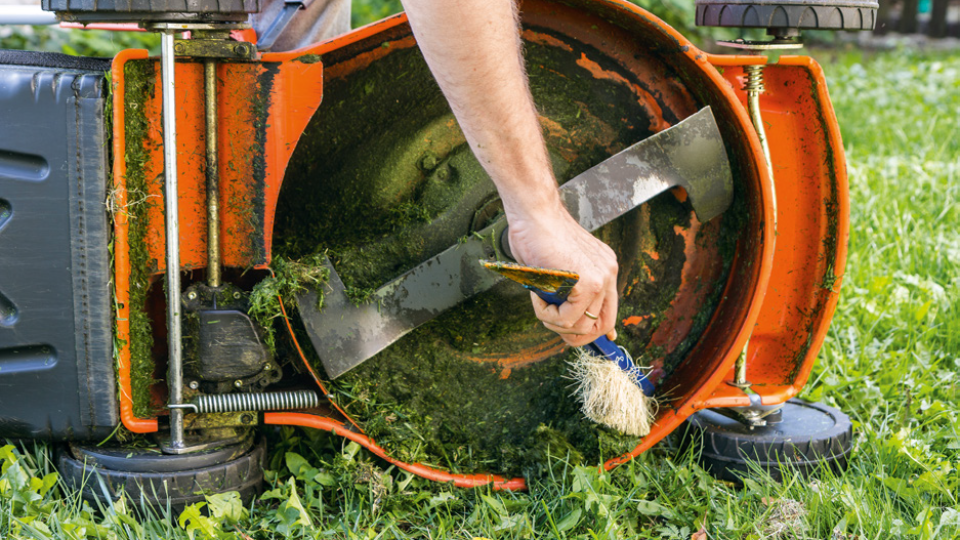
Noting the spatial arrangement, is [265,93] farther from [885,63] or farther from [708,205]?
[885,63]

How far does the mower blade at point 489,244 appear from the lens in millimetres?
1727

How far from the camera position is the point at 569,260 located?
1.51 metres

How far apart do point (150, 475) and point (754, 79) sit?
4.70 feet

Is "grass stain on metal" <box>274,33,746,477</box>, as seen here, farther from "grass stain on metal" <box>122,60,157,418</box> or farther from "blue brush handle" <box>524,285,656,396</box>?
"grass stain on metal" <box>122,60,157,418</box>

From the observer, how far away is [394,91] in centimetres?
182

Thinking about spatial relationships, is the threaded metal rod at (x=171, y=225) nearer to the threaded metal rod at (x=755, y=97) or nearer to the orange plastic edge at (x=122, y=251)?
the orange plastic edge at (x=122, y=251)

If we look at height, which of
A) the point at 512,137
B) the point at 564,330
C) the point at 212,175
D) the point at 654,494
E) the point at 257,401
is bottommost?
the point at 654,494

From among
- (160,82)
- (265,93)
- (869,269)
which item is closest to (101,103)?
(160,82)

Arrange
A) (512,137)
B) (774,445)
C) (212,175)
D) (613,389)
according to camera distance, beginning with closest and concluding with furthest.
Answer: (512,137) < (212,175) < (613,389) < (774,445)

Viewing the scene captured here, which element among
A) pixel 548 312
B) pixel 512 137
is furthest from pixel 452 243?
pixel 512 137

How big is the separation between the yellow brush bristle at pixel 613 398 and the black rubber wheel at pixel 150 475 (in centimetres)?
74

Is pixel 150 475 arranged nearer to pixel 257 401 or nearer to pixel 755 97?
pixel 257 401

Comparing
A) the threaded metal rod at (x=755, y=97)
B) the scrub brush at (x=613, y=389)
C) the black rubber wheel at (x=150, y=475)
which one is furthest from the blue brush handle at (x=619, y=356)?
the black rubber wheel at (x=150, y=475)

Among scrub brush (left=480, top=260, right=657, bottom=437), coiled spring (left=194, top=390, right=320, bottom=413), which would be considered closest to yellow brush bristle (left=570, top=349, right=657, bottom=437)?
scrub brush (left=480, top=260, right=657, bottom=437)
